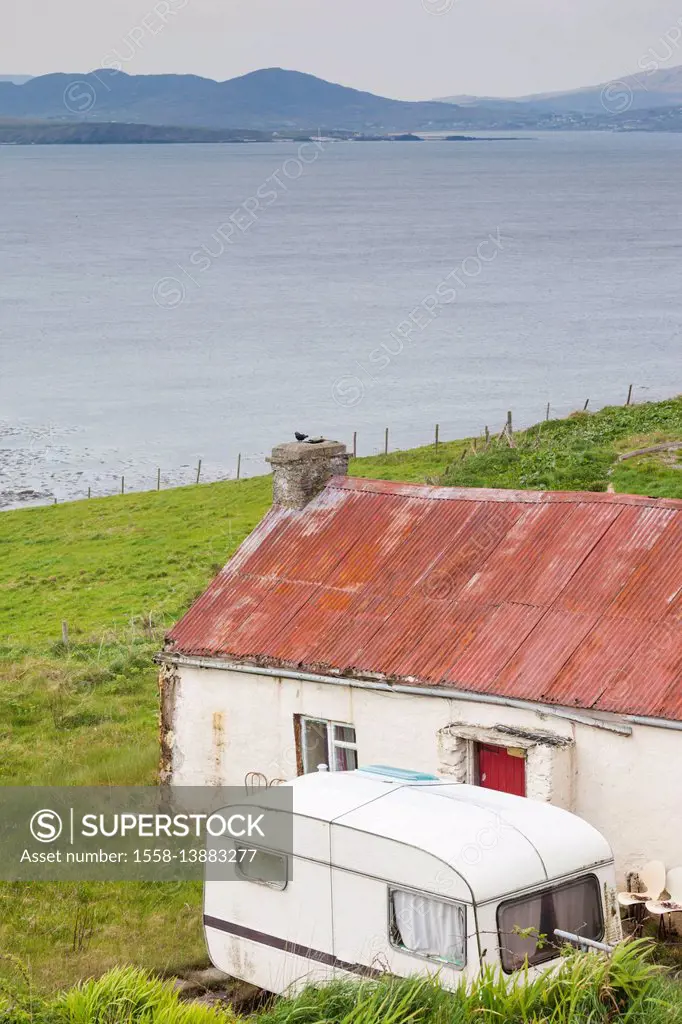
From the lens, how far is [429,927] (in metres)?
12.2

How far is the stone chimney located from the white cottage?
27 millimetres

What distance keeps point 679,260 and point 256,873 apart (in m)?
133

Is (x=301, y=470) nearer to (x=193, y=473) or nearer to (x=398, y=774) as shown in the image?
(x=398, y=774)

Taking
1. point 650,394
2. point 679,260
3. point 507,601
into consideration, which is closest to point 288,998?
point 507,601

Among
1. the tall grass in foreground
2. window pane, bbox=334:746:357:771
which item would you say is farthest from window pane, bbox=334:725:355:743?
the tall grass in foreground

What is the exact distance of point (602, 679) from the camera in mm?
15891

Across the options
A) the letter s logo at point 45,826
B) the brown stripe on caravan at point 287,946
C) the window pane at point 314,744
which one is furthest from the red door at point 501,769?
the letter s logo at point 45,826

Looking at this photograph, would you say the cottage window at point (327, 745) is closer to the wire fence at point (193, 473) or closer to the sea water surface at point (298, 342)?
the wire fence at point (193, 473)

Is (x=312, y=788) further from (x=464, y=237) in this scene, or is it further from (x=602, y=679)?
(x=464, y=237)

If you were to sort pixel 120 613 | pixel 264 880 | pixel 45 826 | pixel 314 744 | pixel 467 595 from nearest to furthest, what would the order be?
pixel 264 880
pixel 467 595
pixel 314 744
pixel 45 826
pixel 120 613

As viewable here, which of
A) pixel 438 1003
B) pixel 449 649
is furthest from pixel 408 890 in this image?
pixel 449 649

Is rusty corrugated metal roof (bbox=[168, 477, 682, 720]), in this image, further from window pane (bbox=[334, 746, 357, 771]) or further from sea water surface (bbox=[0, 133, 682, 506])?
sea water surface (bbox=[0, 133, 682, 506])

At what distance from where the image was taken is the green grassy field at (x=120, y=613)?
16.1 m

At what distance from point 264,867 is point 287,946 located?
775mm
